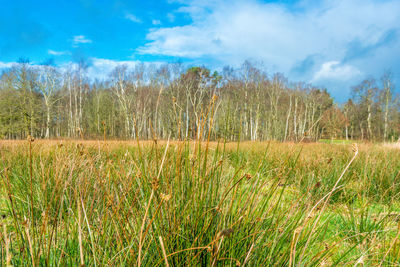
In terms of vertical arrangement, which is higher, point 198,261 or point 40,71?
point 40,71

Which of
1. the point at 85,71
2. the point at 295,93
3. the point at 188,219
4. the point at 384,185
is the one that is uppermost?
the point at 85,71

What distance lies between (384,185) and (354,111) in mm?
31990

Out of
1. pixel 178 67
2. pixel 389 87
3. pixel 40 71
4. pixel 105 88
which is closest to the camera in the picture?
pixel 40 71

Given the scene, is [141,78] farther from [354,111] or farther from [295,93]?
[354,111]

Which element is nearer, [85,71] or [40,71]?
[40,71]

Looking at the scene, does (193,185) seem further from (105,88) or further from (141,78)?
(105,88)

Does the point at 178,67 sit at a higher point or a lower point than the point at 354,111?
higher

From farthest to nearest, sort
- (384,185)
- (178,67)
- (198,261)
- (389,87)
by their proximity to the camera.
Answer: (389,87) < (178,67) < (384,185) < (198,261)

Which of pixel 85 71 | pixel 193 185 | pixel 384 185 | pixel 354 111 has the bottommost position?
pixel 384 185

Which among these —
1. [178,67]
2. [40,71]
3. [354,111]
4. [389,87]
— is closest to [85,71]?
[40,71]

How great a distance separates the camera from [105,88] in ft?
111

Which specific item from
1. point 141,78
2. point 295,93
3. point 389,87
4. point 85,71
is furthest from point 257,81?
point 85,71

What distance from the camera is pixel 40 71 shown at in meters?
22.9

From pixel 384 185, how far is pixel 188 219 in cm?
379
